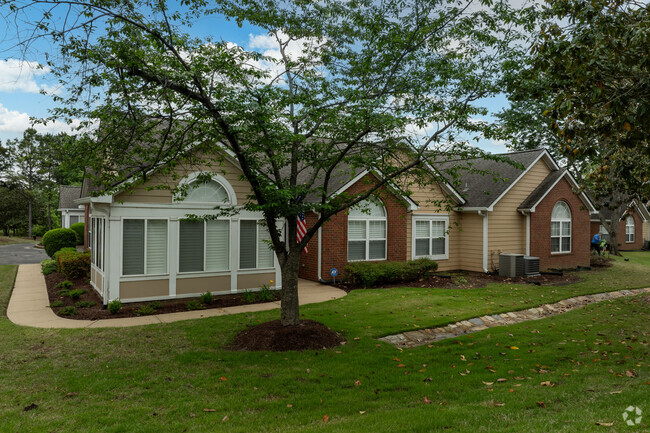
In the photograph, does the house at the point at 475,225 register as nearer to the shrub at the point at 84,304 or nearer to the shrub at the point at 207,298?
the shrub at the point at 207,298

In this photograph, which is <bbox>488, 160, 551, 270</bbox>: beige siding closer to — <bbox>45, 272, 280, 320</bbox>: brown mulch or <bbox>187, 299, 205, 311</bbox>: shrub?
<bbox>45, 272, 280, 320</bbox>: brown mulch

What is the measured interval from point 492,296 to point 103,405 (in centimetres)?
1090

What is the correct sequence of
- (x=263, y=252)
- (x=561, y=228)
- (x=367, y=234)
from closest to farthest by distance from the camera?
(x=263, y=252) < (x=367, y=234) < (x=561, y=228)

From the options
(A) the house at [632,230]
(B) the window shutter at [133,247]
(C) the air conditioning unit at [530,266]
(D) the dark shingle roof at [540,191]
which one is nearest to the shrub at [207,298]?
(B) the window shutter at [133,247]

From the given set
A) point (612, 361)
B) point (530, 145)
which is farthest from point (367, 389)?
point (530, 145)

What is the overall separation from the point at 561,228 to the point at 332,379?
17.8 metres

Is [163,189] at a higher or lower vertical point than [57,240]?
higher

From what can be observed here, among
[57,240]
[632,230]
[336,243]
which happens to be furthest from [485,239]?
[632,230]

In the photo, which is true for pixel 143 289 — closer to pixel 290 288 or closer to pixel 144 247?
pixel 144 247

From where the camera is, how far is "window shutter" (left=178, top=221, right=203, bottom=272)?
11422 millimetres

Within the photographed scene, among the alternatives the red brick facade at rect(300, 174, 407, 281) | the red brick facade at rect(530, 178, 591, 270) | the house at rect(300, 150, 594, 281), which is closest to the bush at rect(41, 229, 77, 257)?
the red brick facade at rect(300, 174, 407, 281)

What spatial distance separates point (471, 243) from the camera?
18.1 m

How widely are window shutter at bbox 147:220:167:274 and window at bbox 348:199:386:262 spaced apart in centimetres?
677

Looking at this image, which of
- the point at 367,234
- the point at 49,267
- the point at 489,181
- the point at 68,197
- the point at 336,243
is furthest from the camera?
the point at 68,197
